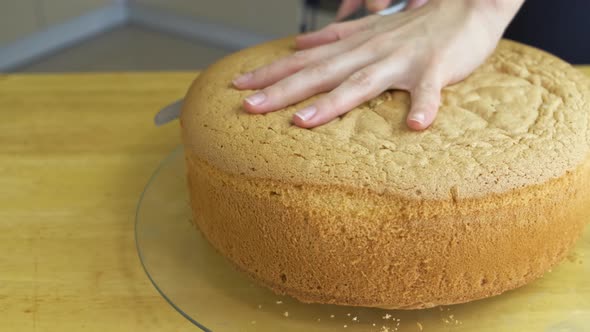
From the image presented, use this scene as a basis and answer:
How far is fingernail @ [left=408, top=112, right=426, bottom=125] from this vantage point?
892 mm

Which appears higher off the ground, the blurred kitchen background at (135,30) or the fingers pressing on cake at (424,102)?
the fingers pressing on cake at (424,102)

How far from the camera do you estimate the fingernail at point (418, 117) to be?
892 millimetres

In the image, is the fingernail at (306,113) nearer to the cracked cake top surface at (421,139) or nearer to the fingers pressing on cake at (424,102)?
the cracked cake top surface at (421,139)

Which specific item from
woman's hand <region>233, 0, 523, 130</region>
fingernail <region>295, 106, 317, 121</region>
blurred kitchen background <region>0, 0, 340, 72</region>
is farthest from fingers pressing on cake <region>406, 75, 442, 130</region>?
blurred kitchen background <region>0, 0, 340, 72</region>

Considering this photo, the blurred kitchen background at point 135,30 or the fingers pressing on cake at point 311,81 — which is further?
the blurred kitchen background at point 135,30

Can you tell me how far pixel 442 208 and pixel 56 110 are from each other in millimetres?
960

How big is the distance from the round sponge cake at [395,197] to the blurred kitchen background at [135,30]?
2.37 m

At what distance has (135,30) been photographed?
4133 mm

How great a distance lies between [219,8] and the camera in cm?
384

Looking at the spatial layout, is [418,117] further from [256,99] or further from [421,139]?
[256,99]

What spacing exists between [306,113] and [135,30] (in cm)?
347

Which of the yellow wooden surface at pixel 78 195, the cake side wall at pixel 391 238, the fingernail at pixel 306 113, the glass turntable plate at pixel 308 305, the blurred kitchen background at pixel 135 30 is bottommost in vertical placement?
the blurred kitchen background at pixel 135 30

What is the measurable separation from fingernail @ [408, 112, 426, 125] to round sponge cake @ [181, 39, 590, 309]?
0.02 metres

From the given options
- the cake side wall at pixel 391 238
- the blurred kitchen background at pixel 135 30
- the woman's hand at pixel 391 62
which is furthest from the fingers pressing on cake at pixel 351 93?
the blurred kitchen background at pixel 135 30
